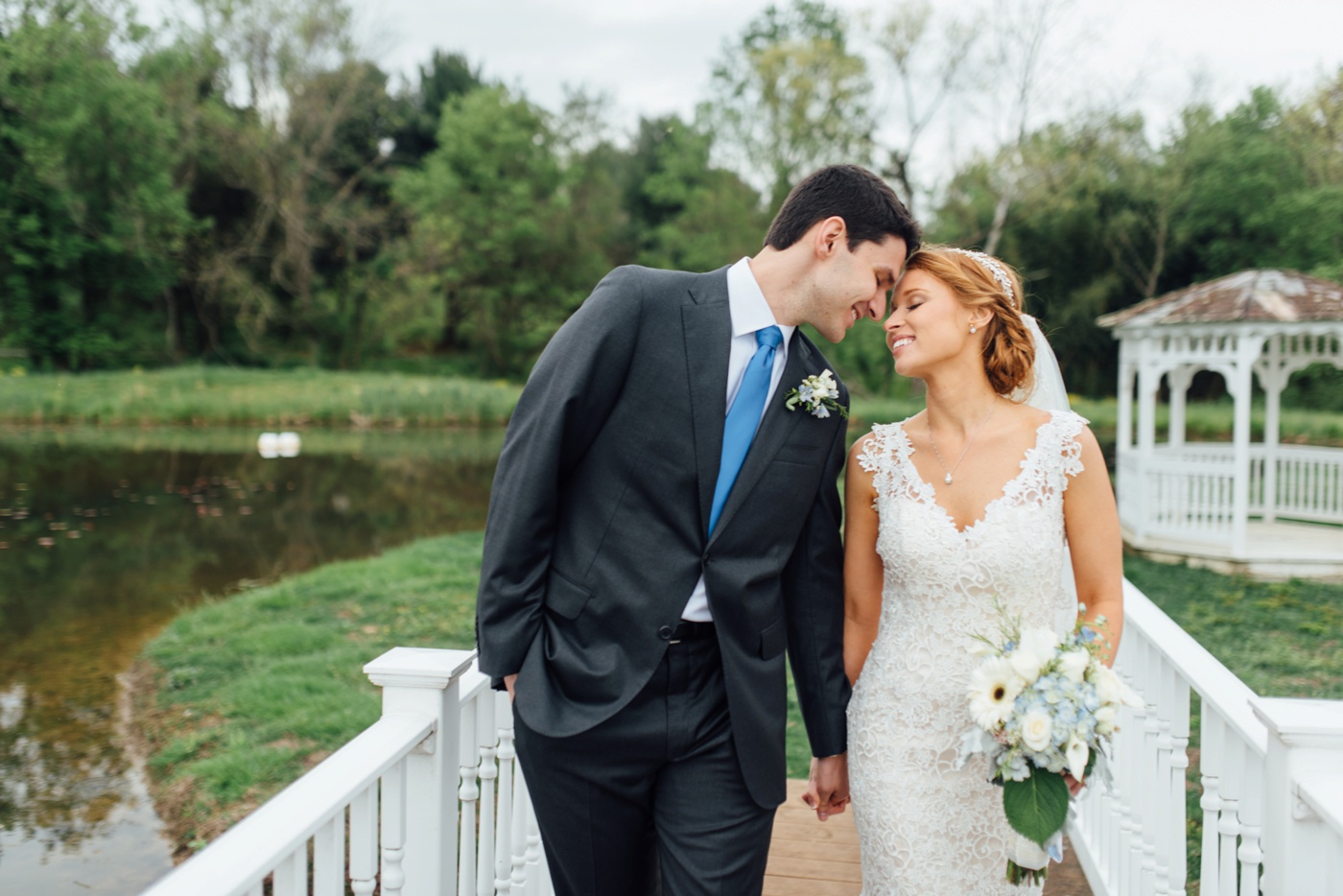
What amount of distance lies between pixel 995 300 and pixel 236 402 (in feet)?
73.2

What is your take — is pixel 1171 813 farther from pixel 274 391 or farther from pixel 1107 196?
pixel 1107 196

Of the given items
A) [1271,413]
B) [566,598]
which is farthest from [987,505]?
[1271,413]

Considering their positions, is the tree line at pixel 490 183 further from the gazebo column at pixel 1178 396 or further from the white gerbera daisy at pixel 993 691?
the white gerbera daisy at pixel 993 691

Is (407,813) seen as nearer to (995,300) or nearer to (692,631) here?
(692,631)

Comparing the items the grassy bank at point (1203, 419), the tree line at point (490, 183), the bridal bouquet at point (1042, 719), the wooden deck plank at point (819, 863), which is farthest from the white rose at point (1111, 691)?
the tree line at point (490, 183)

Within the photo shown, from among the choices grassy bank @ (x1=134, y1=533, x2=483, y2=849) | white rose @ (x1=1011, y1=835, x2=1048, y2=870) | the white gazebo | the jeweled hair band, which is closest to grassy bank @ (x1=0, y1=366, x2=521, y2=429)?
grassy bank @ (x1=134, y1=533, x2=483, y2=849)

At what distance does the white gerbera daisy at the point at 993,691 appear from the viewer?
190 centimetres

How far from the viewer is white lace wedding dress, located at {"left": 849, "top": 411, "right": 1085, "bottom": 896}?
2.30 metres

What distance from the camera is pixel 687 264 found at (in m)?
30.6

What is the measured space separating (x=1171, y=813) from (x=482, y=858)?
5.72 feet

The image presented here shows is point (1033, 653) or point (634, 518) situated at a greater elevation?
point (634, 518)

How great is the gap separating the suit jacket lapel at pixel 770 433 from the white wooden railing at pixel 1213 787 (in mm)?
1010

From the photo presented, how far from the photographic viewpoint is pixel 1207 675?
2348 millimetres

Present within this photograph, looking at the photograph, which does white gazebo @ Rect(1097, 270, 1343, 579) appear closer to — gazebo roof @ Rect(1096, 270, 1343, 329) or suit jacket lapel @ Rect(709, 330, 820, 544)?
gazebo roof @ Rect(1096, 270, 1343, 329)
